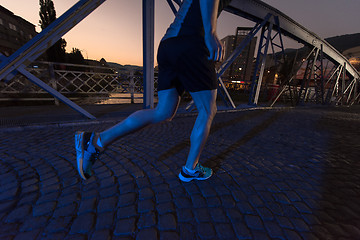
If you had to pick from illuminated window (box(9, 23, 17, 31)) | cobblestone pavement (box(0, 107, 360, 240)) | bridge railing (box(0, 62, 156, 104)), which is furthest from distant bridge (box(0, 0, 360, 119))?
illuminated window (box(9, 23, 17, 31))

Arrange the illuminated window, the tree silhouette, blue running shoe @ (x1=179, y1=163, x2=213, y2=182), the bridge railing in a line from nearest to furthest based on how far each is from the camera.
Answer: blue running shoe @ (x1=179, y1=163, x2=213, y2=182) → the bridge railing → the tree silhouette → the illuminated window

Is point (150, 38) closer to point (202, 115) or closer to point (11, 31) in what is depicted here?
point (202, 115)

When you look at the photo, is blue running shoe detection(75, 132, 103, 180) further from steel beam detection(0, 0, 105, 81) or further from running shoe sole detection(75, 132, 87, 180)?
steel beam detection(0, 0, 105, 81)

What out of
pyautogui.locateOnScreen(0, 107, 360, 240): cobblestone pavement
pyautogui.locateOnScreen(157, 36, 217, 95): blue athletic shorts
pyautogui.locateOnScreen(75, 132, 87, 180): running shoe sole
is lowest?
pyautogui.locateOnScreen(0, 107, 360, 240): cobblestone pavement

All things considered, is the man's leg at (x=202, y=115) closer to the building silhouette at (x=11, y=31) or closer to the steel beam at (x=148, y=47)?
the steel beam at (x=148, y=47)

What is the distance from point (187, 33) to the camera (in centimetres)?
126

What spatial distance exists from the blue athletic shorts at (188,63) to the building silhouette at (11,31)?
4404 cm

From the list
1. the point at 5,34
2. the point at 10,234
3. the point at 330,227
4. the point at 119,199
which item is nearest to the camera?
the point at 10,234

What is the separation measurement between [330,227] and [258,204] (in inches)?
18.0

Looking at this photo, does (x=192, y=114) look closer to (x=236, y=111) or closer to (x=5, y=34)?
(x=236, y=111)

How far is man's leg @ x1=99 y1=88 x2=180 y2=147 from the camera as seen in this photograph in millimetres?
1362

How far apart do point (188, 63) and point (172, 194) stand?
1147mm

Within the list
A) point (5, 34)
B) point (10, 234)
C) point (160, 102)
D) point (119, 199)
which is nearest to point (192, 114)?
point (160, 102)

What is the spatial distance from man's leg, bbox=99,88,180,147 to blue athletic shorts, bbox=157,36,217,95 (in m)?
0.11
